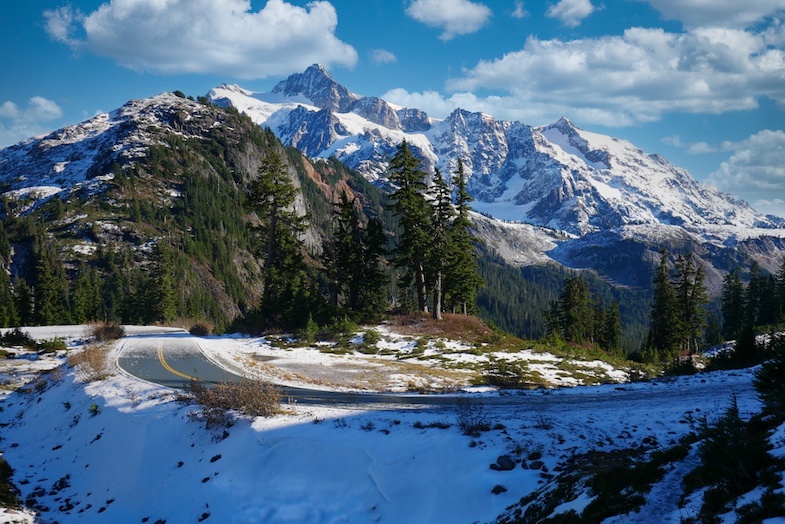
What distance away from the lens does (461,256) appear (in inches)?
1868

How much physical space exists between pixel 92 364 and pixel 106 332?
12.9 metres

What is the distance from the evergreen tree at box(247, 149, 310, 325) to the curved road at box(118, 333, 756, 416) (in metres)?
14.1

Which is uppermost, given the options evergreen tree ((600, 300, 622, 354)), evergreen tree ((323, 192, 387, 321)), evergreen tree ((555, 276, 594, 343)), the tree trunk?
evergreen tree ((323, 192, 387, 321))

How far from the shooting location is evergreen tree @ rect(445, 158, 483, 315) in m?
43.5

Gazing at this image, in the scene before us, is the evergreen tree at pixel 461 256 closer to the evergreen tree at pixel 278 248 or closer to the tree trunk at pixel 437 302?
the tree trunk at pixel 437 302

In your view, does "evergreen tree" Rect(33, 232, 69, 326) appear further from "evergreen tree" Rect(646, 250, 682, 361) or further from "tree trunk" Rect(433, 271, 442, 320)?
"evergreen tree" Rect(646, 250, 682, 361)

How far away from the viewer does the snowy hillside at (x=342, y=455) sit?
1131 centimetres

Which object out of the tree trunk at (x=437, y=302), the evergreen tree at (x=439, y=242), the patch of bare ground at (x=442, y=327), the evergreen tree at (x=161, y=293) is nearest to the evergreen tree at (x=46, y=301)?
the evergreen tree at (x=161, y=293)

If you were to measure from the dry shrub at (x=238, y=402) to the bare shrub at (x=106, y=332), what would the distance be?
2242cm

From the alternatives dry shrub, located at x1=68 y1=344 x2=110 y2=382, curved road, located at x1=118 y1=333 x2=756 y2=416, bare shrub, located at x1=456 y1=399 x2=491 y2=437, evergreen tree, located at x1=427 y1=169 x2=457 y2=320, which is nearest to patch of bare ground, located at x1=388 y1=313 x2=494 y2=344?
evergreen tree, located at x1=427 y1=169 x2=457 y2=320

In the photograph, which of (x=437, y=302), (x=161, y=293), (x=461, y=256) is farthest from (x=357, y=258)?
(x=161, y=293)

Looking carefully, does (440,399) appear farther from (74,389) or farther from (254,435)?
(74,389)

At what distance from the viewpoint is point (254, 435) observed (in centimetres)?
1476

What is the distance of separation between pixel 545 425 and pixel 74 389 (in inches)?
796
